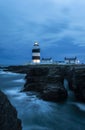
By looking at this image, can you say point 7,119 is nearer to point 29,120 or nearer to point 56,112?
point 29,120

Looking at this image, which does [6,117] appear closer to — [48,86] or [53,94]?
[53,94]

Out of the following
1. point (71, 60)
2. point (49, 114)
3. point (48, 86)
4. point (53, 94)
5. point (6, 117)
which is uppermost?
point (71, 60)

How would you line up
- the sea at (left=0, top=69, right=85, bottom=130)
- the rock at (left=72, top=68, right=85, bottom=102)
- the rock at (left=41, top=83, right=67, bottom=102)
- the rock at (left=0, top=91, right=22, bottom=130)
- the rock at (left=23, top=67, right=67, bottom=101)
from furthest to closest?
1. the rock at (left=72, top=68, right=85, bottom=102)
2. the rock at (left=23, top=67, right=67, bottom=101)
3. the rock at (left=41, top=83, right=67, bottom=102)
4. the sea at (left=0, top=69, right=85, bottom=130)
5. the rock at (left=0, top=91, right=22, bottom=130)

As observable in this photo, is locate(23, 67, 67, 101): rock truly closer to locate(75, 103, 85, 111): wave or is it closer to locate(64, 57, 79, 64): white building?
locate(75, 103, 85, 111): wave

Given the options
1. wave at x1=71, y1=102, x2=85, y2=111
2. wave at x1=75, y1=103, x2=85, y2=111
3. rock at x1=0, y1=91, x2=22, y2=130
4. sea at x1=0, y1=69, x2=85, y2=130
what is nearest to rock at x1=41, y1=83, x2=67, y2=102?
sea at x1=0, y1=69, x2=85, y2=130

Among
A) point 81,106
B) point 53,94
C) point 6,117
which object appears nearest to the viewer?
point 6,117

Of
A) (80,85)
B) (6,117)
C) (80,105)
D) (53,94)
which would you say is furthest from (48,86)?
(6,117)

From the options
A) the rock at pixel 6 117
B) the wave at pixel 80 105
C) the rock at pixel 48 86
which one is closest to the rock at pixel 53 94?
the rock at pixel 48 86

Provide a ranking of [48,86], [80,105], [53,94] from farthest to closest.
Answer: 1. [48,86]
2. [53,94]
3. [80,105]

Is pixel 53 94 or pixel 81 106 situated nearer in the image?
pixel 81 106

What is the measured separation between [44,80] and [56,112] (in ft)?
23.5

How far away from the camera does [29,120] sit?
13148 millimetres

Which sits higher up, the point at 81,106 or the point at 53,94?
the point at 53,94

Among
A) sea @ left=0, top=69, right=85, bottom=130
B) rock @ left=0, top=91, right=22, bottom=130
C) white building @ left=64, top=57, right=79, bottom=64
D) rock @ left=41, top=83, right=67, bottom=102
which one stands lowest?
sea @ left=0, top=69, right=85, bottom=130
